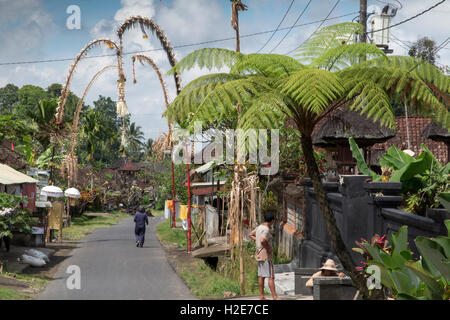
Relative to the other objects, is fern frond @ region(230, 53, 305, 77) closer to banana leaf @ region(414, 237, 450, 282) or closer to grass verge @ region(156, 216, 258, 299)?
banana leaf @ region(414, 237, 450, 282)

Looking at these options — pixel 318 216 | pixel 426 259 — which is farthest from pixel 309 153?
pixel 318 216

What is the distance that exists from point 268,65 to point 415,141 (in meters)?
16.3

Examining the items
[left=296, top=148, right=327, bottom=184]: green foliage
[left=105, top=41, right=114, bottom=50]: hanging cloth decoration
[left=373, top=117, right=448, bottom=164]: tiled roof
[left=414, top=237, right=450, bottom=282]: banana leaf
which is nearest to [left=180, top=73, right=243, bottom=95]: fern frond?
[left=414, top=237, right=450, bottom=282]: banana leaf

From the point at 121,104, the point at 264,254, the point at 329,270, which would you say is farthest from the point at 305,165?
the point at 329,270

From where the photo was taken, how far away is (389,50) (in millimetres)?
19938

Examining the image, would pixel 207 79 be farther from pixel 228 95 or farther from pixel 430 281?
pixel 430 281

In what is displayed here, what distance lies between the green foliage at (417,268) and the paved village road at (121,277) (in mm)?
4871

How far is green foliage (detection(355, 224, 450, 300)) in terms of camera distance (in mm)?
5543

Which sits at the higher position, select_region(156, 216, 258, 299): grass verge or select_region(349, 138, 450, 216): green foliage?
select_region(349, 138, 450, 216): green foliage

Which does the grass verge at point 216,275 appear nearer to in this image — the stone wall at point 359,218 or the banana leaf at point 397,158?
the stone wall at point 359,218

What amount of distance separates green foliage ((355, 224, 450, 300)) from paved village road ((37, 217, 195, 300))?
16.0 ft

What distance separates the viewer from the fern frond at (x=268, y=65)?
7879mm

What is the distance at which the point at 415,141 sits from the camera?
22500 millimetres
